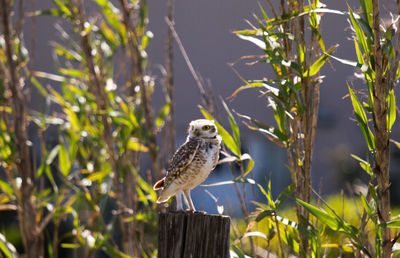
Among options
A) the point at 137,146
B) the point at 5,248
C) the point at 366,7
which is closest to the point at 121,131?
the point at 137,146

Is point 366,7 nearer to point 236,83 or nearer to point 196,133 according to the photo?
point 196,133

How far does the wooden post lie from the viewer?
1.19 m

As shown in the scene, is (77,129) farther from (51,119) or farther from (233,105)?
(233,105)

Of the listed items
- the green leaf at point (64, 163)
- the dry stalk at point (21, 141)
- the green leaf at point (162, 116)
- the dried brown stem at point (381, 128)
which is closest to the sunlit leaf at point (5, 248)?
the dry stalk at point (21, 141)

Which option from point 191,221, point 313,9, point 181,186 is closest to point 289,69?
point 313,9

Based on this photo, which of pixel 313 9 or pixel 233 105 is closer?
pixel 313 9

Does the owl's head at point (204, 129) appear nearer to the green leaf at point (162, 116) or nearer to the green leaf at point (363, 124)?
the green leaf at point (363, 124)

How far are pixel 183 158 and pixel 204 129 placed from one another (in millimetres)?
100

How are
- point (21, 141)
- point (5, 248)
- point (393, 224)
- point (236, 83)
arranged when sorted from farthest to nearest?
1. point (236, 83)
2. point (21, 141)
3. point (5, 248)
4. point (393, 224)

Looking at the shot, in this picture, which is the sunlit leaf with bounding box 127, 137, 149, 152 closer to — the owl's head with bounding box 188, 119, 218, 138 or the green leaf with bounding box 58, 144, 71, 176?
the green leaf with bounding box 58, 144, 71, 176

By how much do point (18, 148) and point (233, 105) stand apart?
2.84m

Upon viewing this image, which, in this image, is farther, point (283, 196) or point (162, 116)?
point (162, 116)

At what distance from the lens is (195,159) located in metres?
1.48

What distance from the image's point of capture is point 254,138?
529 cm
